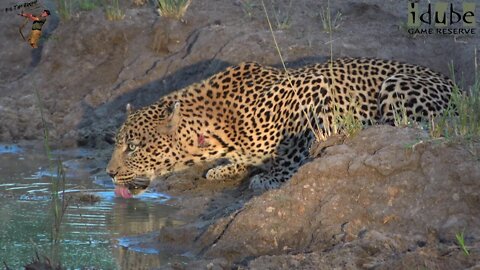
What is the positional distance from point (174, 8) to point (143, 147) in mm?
3996

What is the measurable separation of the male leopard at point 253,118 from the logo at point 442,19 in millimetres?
2734

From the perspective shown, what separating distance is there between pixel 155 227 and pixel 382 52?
4.50 m

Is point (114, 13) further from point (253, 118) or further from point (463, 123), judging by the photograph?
point (463, 123)

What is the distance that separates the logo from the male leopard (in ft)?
8.97

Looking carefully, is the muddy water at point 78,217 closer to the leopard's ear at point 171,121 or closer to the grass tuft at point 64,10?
the leopard's ear at point 171,121

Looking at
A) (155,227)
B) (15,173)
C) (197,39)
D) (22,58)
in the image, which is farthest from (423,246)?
(22,58)

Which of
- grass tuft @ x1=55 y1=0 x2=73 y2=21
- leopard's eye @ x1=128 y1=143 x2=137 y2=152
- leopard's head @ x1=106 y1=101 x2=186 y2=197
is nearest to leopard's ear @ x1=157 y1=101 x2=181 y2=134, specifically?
leopard's head @ x1=106 y1=101 x2=186 y2=197

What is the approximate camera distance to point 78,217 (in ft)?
31.4

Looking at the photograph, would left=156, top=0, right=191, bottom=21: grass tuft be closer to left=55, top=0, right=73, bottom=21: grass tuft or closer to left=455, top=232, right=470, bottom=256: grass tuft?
left=55, top=0, right=73, bottom=21: grass tuft

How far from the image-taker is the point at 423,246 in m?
7.09

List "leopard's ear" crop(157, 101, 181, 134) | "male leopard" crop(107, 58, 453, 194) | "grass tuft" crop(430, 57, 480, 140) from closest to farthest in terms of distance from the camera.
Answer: "grass tuft" crop(430, 57, 480, 140), "male leopard" crop(107, 58, 453, 194), "leopard's ear" crop(157, 101, 181, 134)

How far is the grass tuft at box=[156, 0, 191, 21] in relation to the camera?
13914 millimetres

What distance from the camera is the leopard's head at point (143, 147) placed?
33.9ft

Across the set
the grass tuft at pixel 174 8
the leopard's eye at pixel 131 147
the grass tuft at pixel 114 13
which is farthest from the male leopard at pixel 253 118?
the grass tuft at pixel 114 13
